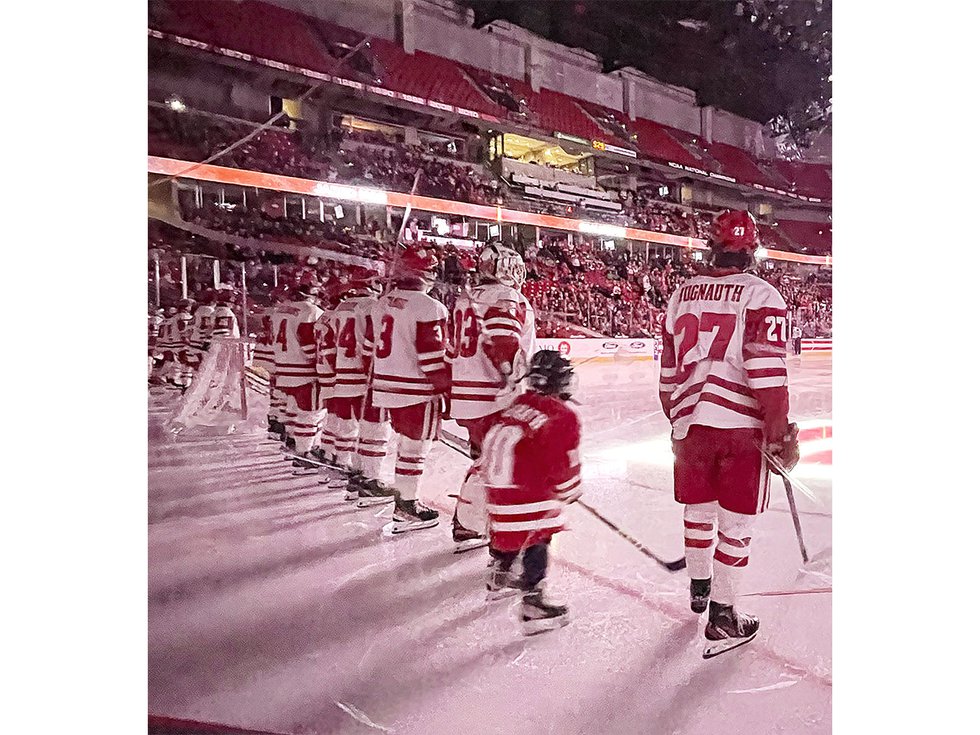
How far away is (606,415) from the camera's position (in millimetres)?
1734

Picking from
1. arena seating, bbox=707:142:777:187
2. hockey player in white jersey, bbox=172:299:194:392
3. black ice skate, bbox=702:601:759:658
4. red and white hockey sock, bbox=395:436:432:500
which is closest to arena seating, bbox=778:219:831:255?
arena seating, bbox=707:142:777:187

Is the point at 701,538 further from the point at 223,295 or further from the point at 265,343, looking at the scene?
the point at 223,295

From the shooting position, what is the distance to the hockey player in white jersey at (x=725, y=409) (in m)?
1.71

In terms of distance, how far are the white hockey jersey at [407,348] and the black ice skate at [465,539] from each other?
31cm

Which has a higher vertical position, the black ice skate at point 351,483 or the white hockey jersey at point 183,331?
the white hockey jersey at point 183,331

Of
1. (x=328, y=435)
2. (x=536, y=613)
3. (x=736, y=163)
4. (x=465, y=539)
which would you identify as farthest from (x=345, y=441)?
(x=736, y=163)

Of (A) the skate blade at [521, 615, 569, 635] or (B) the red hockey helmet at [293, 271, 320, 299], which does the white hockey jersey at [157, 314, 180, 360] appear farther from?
(A) the skate blade at [521, 615, 569, 635]

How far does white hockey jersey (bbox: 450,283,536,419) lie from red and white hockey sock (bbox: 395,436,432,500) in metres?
0.11

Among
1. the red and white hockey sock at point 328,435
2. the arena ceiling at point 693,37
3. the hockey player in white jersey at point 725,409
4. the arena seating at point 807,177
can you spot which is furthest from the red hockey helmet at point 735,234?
the red and white hockey sock at point 328,435

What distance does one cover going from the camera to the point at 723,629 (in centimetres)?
176

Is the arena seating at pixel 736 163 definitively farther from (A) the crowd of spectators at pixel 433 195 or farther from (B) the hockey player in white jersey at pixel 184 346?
(B) the hockey player in white jersey at pixel 184 346

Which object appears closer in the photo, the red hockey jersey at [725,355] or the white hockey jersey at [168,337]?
the red hockey jersey at [725,355]
